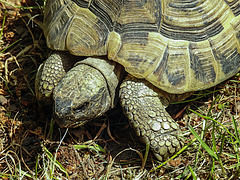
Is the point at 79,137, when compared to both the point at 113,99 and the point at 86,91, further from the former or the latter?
the point at 86,91

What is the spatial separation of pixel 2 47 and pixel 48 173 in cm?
177

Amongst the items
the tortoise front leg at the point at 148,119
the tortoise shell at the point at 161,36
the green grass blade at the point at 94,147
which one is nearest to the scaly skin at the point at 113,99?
the tortoise front leg at the point at 148,119

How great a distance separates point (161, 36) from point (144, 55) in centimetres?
24

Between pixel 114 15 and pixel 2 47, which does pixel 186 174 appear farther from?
pixel 2 47

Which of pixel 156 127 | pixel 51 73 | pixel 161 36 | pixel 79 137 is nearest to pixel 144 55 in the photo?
pixel 161 36

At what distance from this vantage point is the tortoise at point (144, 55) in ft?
9.77

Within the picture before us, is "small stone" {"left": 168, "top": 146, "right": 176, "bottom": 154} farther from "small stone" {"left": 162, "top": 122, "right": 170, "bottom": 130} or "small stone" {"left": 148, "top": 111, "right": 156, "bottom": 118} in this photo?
"small stone" {"left": 148, "top": 111, "right": 156, "bottom": 118}

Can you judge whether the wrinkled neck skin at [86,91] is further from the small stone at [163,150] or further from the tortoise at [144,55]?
the small stone at [163,150]

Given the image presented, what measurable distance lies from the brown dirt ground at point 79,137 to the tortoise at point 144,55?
29cm

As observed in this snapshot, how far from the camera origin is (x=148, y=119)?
306cm

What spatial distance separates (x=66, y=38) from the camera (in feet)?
10.4

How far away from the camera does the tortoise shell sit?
2980 mm

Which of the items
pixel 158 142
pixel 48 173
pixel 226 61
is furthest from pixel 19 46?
pixel 226 61

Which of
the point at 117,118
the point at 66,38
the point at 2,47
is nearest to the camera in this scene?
the point at 66,38
